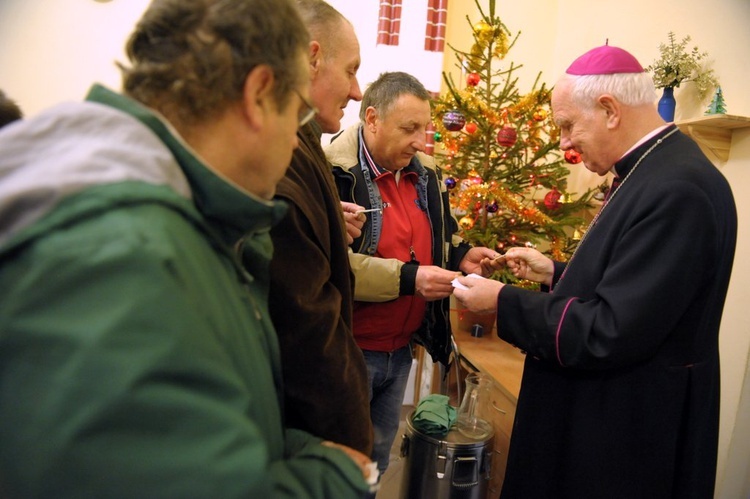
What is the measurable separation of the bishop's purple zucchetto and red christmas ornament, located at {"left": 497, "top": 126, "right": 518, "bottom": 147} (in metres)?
1.55

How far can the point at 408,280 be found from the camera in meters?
1.80

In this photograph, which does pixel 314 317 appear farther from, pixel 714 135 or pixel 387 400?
pixel 714 135

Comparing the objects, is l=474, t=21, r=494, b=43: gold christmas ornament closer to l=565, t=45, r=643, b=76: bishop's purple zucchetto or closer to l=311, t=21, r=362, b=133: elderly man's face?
l=565, t=45, r=643, b=76: bishop's purple zucchetto

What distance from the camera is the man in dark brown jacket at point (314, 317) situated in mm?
954

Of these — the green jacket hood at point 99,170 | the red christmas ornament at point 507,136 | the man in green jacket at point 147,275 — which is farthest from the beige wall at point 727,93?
the green jacket hood at point 99,170

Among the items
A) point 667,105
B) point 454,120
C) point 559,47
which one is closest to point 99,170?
point 454,120

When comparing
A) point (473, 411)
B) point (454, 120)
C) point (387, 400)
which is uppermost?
point (454, 120)

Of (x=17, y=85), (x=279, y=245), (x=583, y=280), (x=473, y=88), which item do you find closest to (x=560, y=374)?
(x=583, y=280)

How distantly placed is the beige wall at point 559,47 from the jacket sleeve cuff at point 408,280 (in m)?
1.58

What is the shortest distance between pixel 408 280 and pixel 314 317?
874 mm

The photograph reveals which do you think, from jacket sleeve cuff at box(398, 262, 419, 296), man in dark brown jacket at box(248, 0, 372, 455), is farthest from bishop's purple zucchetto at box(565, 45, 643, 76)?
man in dark brown jacket at box(248, 0, 372, 455)

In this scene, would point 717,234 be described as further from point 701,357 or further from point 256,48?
point 256,48

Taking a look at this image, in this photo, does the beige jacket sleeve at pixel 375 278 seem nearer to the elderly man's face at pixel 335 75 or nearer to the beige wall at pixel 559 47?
the elderly man's face at pixel 335 75

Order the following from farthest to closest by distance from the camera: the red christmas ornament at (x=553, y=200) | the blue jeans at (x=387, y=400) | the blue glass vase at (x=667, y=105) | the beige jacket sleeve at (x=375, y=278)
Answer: the red christmas ornament at (x=553, y=200)
the blue glass vase at (x=667, y=105)
the blue jeans at (x=387, y=400)
the beige jacket sleeve at (x=375, y=278)
